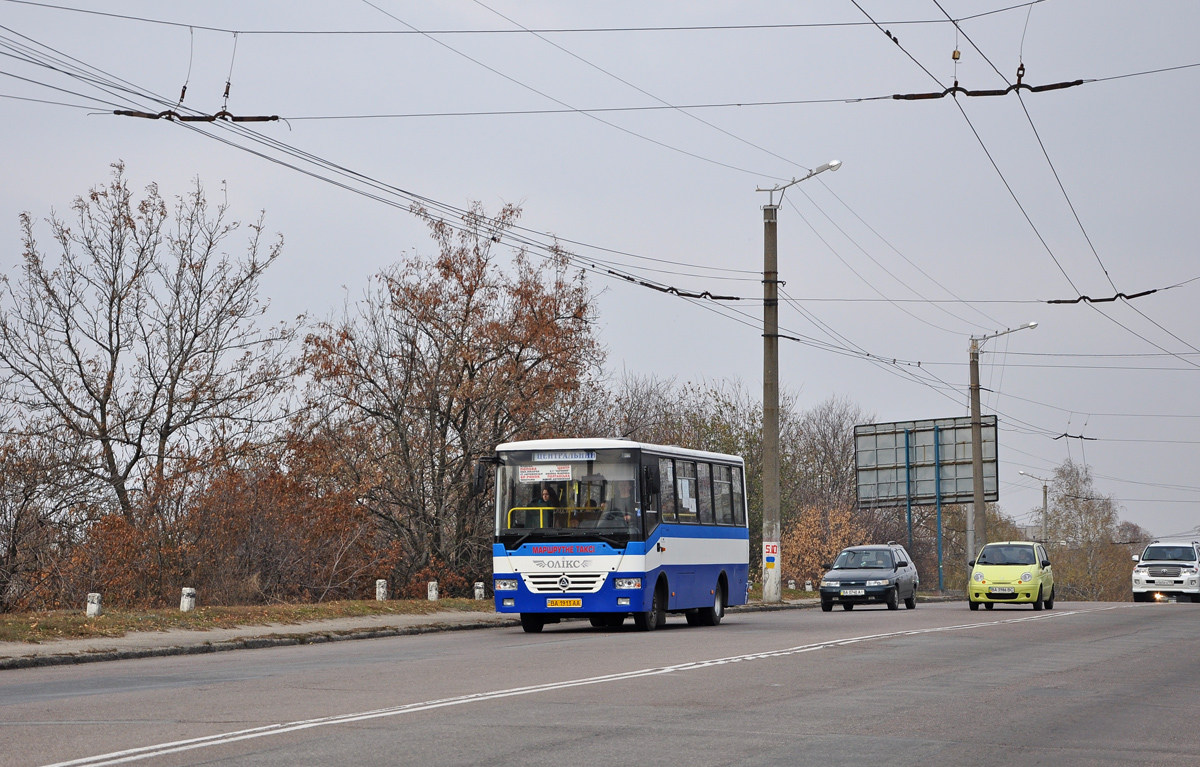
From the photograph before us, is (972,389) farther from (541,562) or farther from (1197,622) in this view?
(541,562)

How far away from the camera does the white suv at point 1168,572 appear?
45312 mm

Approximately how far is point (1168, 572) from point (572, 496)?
2992 cm

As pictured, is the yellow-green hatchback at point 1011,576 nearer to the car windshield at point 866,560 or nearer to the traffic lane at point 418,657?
the car windshield at point 866,560

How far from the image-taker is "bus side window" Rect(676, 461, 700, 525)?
80.5 ft

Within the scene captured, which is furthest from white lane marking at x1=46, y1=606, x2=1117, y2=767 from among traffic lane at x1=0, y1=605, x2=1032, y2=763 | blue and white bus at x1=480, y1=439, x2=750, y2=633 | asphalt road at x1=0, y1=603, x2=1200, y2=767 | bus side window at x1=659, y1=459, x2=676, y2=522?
bus side window at x1=659, y1=459, x2=676, y2=522

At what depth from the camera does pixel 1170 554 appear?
4616 centimetres

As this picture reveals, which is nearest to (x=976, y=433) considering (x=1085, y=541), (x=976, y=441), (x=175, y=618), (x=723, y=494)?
(x=976, y=441)

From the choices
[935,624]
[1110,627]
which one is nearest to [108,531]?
[935,624]

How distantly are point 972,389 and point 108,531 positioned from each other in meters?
36.9

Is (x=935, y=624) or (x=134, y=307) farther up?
(x=134, y=307)

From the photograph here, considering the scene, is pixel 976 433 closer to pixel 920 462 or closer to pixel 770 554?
pixel 920 462

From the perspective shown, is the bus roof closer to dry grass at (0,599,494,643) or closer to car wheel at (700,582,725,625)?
car wheel at (700,582,725,625)

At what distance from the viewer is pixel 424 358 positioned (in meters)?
36.6

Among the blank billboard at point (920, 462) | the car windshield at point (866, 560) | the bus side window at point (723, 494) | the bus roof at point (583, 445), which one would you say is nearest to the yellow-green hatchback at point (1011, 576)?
the car windshield at point (866, 560)
